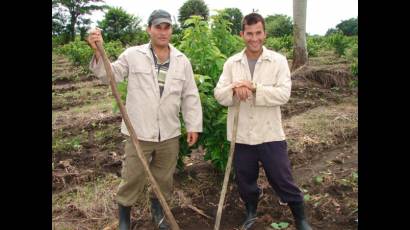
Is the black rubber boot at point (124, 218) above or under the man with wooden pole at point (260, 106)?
under

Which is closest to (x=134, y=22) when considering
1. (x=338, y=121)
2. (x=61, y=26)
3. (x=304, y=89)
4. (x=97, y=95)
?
(x=61, y=26)

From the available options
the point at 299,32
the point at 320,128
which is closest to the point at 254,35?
the point at 320,128

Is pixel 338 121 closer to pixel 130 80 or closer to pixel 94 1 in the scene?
pixel 130 80

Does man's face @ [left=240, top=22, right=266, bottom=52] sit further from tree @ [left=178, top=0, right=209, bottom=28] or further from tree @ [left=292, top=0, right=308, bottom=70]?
tree @ [left=178, top=0, right=209, bottom=28]

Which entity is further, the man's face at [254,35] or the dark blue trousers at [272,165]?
the dark blue trousers at [272,165]

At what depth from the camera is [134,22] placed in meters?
24.2

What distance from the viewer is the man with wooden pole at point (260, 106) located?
11.1 feet

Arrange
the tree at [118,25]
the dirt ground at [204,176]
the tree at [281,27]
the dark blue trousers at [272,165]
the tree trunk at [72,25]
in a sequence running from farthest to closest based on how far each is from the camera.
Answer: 1. the tree trunk at [72,25]
2. the tree at [281,27]
3. the tree at [118,25]
4. the dirt ground at [204,176]
5. the dark blue trousers at [272,165]

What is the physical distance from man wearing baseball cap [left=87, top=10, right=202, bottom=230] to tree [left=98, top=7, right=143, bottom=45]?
21.1 meters

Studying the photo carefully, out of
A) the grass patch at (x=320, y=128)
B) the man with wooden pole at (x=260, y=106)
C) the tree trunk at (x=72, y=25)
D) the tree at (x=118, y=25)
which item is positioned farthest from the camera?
the tree trunk at (x=72, y=25)

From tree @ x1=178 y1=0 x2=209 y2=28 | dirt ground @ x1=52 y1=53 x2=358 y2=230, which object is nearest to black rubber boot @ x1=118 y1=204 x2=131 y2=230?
dirt ground @ x1=52 y1=53 x2=358 y2=230

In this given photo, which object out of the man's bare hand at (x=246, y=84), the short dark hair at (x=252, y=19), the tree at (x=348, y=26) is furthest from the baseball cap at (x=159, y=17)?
the tree at (x=348, y=26)

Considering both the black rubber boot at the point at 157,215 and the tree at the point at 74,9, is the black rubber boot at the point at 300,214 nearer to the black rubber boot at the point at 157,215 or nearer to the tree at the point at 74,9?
the black rubber boot at the point at 157,215

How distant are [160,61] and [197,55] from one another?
2.78ft
